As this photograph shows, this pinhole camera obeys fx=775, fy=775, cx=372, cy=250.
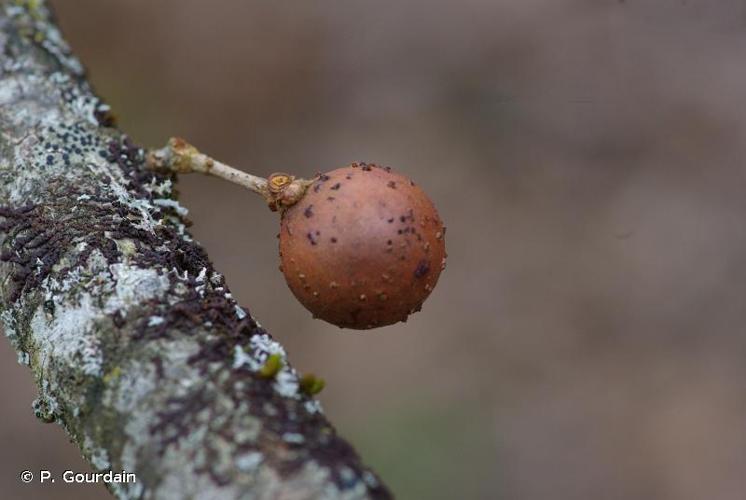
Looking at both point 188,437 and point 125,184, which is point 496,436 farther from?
point 188,437

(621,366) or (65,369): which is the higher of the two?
(621,366)

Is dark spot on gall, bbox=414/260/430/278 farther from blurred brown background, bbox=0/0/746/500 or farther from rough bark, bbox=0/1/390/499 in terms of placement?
blurred brown background, bbox=0/0/746/500

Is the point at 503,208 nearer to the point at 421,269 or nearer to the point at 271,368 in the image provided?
the point at 421,269

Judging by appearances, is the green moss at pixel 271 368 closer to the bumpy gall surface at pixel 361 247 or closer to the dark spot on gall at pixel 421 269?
the bumpy gall surface at pixel 361 247

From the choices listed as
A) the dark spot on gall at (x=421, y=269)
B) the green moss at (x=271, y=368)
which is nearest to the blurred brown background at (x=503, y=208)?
Answer: the dark spot on gall at (x=421, y=269)

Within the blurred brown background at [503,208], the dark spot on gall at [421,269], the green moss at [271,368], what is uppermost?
the blurred brown background at [503,208]

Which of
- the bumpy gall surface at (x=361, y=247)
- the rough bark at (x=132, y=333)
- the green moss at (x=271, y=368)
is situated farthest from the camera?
the bumpy gall surface at (x=361, y=247)

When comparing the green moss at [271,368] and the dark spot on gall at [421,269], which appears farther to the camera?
the dark spot on gall at [421,269]

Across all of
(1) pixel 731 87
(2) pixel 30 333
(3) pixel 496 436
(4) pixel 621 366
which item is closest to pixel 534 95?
(1) pixel 731 87
